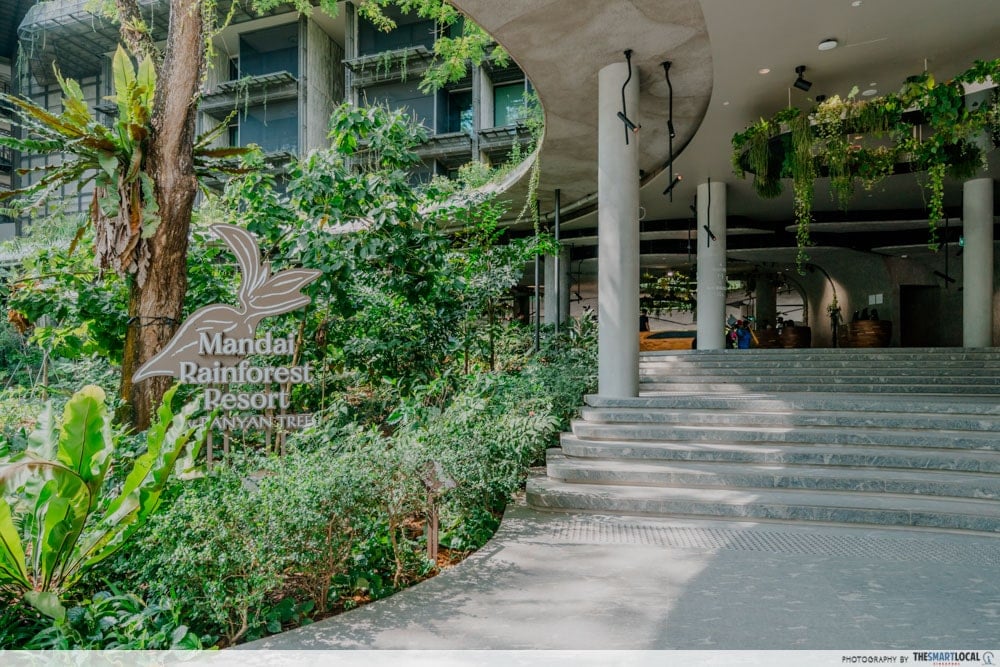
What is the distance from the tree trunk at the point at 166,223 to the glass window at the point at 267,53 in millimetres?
20755

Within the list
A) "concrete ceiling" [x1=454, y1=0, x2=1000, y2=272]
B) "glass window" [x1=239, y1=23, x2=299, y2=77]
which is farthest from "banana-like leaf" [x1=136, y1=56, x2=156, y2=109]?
"glass window" [x1=239, y1=23, x2=299, y2=77]

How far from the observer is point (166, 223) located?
16.7 feet

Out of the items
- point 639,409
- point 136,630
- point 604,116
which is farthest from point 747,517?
point 604,116

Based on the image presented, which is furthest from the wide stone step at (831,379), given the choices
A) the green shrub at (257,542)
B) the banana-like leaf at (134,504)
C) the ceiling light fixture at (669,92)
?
the banana-like leaf at (134,504)

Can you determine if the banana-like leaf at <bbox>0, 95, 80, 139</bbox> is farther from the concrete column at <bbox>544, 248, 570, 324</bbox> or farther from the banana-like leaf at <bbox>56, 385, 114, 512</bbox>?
the concrete column at <bbox>544, 248, 570, 324</bbox>

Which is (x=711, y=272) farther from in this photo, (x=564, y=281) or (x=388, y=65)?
(x=388, y=65)

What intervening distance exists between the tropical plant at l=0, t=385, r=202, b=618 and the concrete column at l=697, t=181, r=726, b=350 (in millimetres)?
10613

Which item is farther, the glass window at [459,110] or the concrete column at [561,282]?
the glass window at [459,110]

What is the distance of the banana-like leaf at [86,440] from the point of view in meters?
2.74

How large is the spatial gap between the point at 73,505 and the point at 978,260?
1256cm

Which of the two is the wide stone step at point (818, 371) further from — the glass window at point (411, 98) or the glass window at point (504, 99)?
the glass window at point (411, 98)

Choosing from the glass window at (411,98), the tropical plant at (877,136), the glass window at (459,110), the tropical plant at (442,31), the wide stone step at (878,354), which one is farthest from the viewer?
the glass window at (459,110)

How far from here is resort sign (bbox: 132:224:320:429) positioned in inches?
169

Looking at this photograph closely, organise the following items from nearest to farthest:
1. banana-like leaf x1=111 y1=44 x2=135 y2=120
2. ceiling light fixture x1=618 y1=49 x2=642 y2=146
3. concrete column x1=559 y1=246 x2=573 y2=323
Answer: banana-like leaf x1=111 y1=44 x2=135 y2=120
ceiling light fixture x1=618 y1=49 x2=642 y2=146
concrete column x1=559 y1=246 x2=573 y2=323
